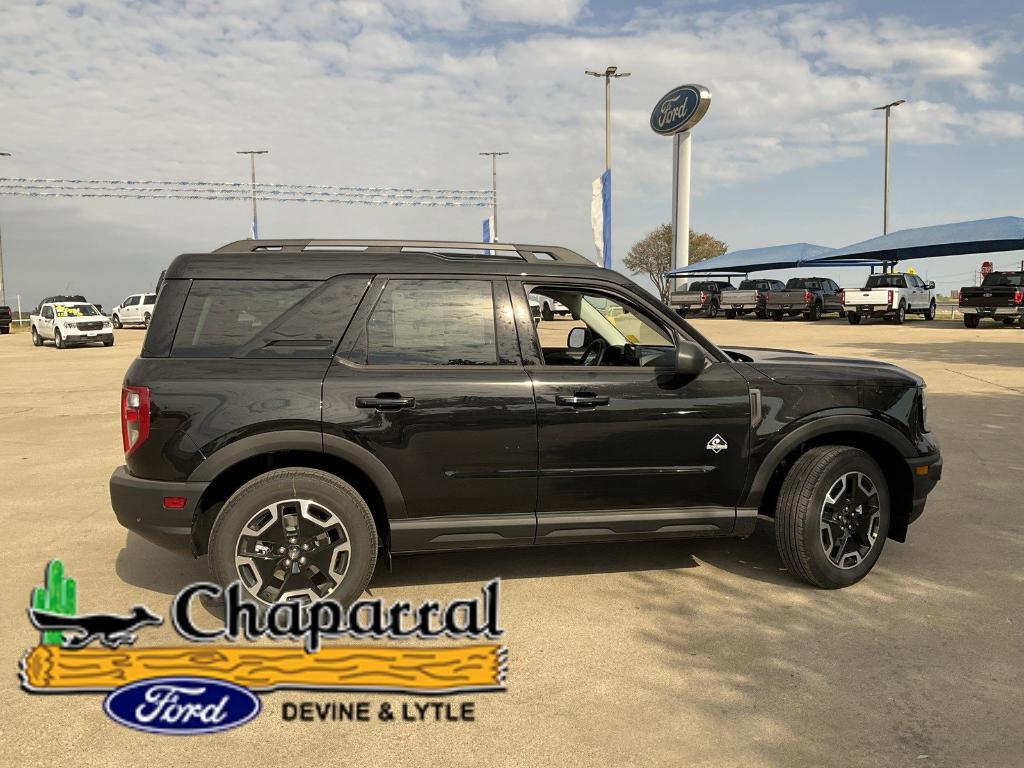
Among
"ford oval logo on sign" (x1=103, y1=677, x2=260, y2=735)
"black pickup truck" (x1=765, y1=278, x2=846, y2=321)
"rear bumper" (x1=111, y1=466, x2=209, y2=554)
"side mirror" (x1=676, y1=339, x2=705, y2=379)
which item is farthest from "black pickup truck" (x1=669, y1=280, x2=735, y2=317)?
"ford oval logo on sign" (x1=103, y1=677, x2=260, y2=735)

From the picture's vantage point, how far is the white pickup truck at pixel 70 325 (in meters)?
24.5

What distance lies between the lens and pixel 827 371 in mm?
4258

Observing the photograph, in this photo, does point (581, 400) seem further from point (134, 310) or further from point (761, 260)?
point (761, 260)

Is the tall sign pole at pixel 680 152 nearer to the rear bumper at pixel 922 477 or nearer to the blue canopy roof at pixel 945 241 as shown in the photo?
the blue canopy roof at pixel 945 241

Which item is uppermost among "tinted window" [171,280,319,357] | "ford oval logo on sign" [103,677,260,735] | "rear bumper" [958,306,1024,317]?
"rear bumper" [958,306,1024,317]

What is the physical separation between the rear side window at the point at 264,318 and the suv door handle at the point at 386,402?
1.03ft

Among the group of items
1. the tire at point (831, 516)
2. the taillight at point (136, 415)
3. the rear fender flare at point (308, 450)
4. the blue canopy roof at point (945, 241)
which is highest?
the blue canopy roof at point (945, 241)

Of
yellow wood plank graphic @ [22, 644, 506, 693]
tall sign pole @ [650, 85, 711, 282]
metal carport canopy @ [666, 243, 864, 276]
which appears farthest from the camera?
tall sign pole @ [650, 85, 711, 282]

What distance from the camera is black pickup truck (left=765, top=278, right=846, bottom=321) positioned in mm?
35125

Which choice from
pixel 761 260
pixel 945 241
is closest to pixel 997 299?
pixel 945 241

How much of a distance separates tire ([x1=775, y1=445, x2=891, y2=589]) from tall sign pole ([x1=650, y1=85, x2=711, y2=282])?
156 ft

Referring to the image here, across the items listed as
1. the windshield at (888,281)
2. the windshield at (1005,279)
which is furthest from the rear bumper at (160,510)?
the windshield at (888,281)

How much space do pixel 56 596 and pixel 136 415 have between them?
121cm

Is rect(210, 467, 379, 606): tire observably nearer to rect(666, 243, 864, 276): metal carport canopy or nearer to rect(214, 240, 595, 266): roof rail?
rect(214, 240, 595, 266): roof rail
